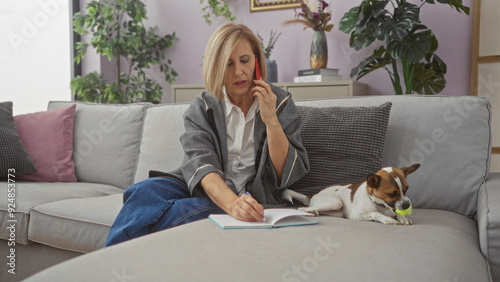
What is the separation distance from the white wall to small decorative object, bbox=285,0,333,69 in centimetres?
219

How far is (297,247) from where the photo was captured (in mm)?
1037

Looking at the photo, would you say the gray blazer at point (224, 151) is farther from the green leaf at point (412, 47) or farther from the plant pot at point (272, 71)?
the plant pot at point (272, 71)

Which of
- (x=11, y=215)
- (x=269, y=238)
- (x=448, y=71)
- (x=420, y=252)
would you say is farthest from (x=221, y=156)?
(x=448, y=71)

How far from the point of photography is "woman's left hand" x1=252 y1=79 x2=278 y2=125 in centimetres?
150

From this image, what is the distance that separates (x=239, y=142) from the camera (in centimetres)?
165

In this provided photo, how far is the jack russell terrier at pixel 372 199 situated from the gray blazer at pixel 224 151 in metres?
0.10

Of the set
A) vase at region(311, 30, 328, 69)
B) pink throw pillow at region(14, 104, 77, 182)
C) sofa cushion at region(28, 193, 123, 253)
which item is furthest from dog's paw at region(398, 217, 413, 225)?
vase at region(311, 30, 328, 69)

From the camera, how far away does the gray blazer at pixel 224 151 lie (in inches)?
61.5

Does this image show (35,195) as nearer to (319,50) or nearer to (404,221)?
(404,221)

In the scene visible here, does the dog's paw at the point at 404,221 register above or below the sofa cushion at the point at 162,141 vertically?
below

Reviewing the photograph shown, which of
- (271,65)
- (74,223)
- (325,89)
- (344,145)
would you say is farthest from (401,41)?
(74,223)

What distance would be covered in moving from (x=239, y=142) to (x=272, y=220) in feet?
1.51

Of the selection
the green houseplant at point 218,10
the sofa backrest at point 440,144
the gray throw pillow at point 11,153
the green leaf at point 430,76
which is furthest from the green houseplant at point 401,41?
the gray throw pillow at point 11,153

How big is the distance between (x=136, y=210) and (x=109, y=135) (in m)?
1.11
